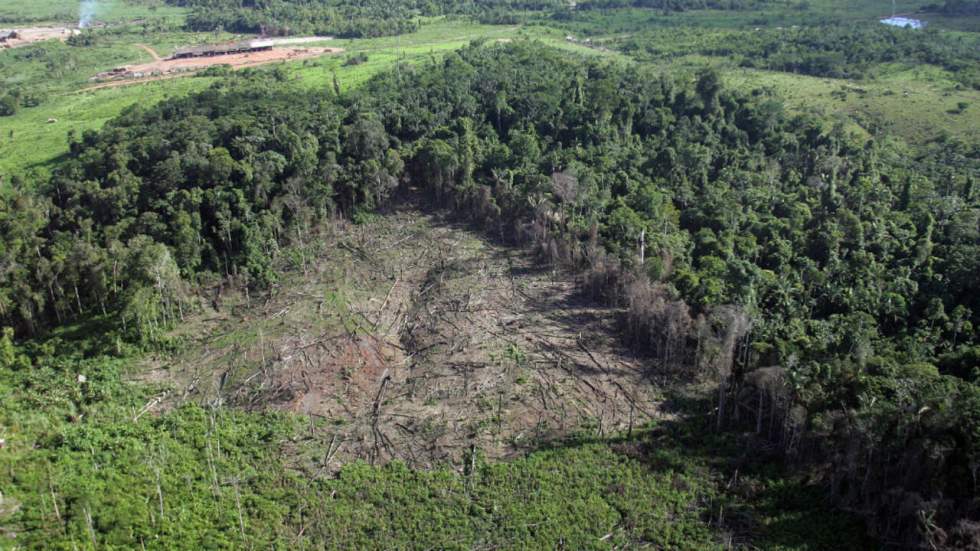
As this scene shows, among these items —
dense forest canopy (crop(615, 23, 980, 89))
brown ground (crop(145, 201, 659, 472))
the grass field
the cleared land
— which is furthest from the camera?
the cleared land

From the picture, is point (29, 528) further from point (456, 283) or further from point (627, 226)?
point (627, 226)

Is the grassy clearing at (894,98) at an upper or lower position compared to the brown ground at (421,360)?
upper

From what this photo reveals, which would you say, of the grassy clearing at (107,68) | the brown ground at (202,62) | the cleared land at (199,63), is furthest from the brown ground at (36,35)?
the cleared land at (199,63)

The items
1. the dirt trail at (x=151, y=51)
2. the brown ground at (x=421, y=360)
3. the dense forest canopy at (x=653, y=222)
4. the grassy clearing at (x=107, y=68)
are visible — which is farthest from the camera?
the dirt trail at (x=151, y=51)

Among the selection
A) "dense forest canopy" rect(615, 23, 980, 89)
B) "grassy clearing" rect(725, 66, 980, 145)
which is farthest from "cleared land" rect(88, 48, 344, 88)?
"grassy clearing" rect(725, 66, 980, 145)

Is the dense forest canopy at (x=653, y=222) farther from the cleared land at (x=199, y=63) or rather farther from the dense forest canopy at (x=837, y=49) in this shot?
the cleared land at (x=199, y=63)

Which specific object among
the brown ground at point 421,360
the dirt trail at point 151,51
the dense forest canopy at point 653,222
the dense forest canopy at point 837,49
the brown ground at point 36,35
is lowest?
the brown ground at point 421,360

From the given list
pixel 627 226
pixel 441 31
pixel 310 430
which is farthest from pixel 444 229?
pixel 441 31

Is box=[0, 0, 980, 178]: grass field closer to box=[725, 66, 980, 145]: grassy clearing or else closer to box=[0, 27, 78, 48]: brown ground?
box=[725, 66, 980, 145]: grassy clearing
